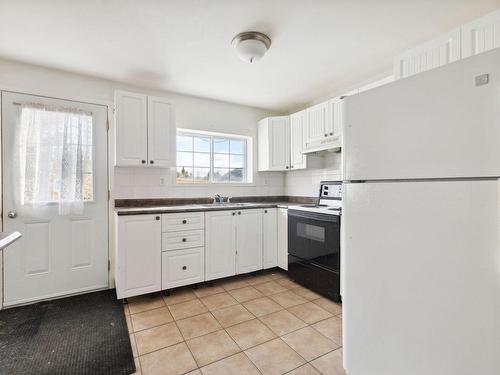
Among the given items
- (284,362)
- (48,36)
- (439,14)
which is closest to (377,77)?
(439,14)

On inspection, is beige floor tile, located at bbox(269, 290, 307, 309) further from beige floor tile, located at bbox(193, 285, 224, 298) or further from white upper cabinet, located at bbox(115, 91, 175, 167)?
white upper cabinet, located at bbox(115, 91, 175, 167)

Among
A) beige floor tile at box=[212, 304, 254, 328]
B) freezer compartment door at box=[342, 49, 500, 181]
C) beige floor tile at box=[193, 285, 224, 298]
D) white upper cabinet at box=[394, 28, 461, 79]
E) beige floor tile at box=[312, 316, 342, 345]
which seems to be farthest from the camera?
beige floor tile at box=[193, 285, 224, 298]

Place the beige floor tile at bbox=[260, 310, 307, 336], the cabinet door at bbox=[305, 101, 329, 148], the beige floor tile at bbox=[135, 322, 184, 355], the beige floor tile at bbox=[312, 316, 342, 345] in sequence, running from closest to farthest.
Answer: the beige floor tile at bbox=[135, 322, 184, 355] < the beige floor tile at bbox=[312, 316, 342, 345] < the beige floor tile at bbox=[260, 310, 307, 336] < the cabinet door at bbox=[305, 101, 329, 148]

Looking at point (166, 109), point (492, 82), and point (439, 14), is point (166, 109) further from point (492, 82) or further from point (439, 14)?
point (492, 82)

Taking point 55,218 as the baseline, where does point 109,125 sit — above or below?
above

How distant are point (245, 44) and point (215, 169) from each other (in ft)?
6.24

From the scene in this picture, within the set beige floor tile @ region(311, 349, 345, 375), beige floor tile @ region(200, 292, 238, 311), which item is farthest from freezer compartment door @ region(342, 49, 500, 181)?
beige floor tile @ region(200, 292, 238, 311)

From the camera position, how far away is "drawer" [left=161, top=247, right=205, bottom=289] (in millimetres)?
2609

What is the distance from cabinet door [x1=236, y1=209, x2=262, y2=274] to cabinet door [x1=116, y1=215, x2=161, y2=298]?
3.02ft

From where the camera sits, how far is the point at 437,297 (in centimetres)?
98

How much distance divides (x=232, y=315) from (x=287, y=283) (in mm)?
960

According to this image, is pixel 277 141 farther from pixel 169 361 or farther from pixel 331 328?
pixel 169 361

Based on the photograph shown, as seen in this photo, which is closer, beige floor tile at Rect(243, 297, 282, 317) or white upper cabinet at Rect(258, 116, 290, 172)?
beige floor tile at Rect(243, 297, 282, 317)

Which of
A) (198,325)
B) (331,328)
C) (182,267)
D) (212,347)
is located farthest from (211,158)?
(331,328)
